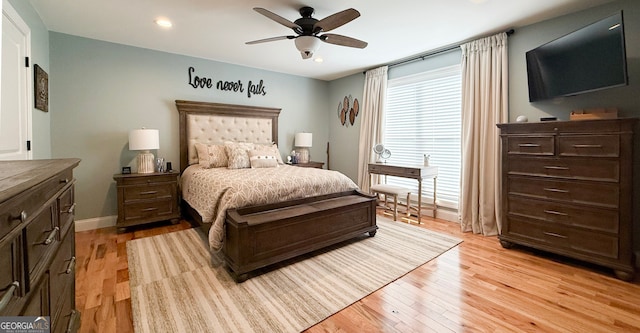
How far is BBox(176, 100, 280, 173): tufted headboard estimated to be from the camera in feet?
13.9

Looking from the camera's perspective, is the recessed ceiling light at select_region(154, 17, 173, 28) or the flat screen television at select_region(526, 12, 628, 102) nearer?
the flat screen television at select_region(526, 12, 628, 102)

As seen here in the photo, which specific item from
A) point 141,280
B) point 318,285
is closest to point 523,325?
point 318,285

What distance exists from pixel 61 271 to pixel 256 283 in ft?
4.38

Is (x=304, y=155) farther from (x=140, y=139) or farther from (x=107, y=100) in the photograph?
(x=107, y=100)

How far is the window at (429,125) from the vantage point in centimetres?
401

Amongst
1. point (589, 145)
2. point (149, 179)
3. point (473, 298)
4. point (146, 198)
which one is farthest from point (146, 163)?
point (589, 145)

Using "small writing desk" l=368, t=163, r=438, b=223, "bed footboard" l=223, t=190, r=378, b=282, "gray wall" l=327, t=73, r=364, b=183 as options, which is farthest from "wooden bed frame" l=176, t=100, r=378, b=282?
"gray wall" l=327, t=73, r=364, b=183

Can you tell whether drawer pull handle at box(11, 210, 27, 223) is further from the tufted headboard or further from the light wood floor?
the tufted headboard

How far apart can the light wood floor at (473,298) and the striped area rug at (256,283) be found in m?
0.11

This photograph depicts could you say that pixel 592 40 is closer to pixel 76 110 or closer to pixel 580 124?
pixel 580 124

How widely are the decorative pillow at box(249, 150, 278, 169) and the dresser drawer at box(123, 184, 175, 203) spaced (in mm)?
1159

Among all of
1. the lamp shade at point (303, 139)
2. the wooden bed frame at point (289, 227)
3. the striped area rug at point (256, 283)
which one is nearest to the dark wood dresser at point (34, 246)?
→ the striped area rug at point (256, 283)

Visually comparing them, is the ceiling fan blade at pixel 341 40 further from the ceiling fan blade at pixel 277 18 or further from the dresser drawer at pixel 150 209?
the dresser drawer at pixel 150 209

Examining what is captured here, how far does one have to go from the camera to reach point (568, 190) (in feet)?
8.45
